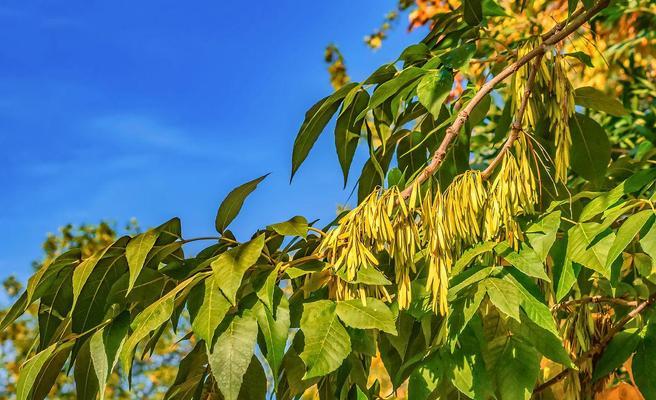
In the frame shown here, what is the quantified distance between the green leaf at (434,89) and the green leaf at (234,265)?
0.80ft

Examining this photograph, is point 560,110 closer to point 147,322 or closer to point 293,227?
point 293,227

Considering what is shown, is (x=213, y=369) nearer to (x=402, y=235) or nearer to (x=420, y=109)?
(x=402, y=235)

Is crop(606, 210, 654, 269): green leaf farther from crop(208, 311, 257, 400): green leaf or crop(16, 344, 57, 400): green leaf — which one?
crop(16, 344, 57, 400): green leaf

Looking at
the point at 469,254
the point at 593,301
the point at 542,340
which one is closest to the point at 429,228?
the point at 469,254

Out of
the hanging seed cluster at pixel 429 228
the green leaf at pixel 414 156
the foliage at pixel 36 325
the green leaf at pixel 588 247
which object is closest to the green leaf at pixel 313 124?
the green leaf at pixel 414 156

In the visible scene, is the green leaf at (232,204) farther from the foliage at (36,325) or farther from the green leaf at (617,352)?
the foliage at (36,325)

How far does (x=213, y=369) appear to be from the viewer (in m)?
0.65

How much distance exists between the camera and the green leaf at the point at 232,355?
65cm

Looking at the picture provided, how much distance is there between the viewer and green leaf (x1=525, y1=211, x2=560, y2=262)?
0.74 meters

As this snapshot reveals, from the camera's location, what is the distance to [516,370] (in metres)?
0.77

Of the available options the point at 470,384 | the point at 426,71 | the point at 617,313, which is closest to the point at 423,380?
the point at 470,384

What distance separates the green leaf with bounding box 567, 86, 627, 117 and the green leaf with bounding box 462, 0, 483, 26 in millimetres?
181

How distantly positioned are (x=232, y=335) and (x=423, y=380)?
19 centimetres

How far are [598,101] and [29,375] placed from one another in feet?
2.55
